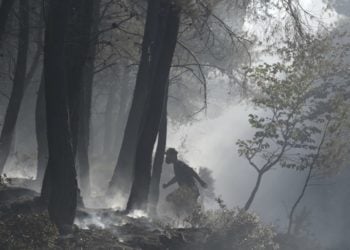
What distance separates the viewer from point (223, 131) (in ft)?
187

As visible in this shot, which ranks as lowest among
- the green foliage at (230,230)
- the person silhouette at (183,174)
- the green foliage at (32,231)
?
the green foliage at (32,231)

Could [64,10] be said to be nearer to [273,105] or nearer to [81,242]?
[81,242]

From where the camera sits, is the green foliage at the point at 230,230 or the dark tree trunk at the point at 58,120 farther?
the green foliage at the point at 230,230

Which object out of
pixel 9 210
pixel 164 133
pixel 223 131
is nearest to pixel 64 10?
pixel 9 210

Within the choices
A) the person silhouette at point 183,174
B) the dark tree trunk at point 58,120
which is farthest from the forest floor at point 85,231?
the person silhouette at point 183,174

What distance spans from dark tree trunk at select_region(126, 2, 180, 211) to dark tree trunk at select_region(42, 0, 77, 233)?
3433 mm

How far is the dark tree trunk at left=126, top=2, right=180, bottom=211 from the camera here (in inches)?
504

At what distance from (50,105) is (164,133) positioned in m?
7.75

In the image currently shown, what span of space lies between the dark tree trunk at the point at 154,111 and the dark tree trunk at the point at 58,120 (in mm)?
3433

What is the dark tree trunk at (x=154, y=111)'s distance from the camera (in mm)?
12812

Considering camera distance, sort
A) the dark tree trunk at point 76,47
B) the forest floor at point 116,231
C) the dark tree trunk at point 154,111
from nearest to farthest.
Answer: the forest floor at point 116,231
the dark tree trunk at point 76,47
the dark tree trunk at point 154,111

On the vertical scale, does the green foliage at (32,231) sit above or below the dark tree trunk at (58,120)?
below

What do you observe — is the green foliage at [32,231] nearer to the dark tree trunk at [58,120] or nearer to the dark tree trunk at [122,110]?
the dark tree trunk at [58,120]

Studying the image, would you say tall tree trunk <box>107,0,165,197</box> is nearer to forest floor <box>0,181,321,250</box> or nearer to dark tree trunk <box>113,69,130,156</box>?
forest floor <box>0,181,321,250</box>
